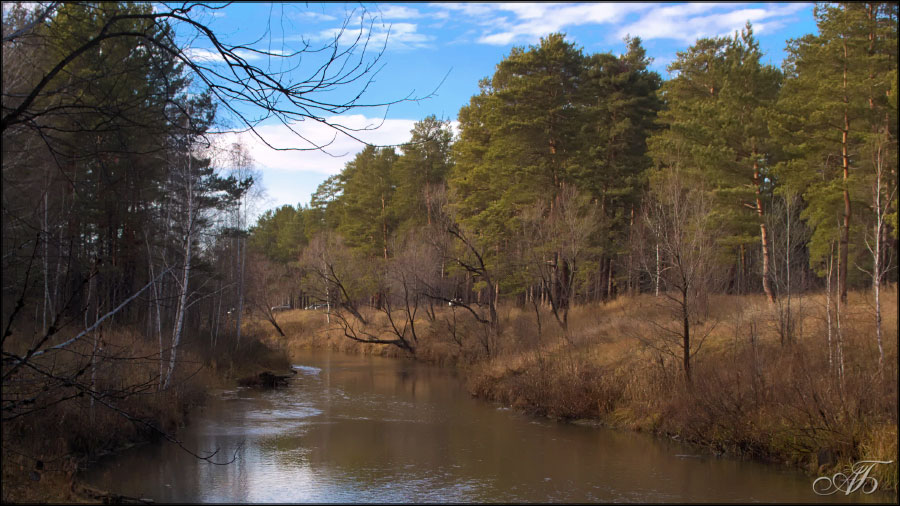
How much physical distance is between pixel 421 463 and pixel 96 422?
639 cm

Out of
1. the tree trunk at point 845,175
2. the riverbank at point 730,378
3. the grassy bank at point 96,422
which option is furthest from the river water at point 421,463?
the tree trunk at point 845,175

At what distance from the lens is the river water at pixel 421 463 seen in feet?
36.9

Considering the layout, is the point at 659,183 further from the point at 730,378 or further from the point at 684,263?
the point at 730,378

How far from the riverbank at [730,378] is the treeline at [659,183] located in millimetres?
837

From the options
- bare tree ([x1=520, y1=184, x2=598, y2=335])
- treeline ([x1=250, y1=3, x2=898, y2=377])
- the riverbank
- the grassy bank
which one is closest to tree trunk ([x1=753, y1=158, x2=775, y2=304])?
treeline ([x1=250, y1=3, x2=898, y2=377])

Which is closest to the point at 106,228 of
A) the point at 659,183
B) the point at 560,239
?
the point at 560,239

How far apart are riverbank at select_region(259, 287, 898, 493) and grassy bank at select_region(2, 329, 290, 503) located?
9296mm

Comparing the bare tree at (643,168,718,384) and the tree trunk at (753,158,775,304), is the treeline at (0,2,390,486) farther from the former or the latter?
the tree trunk at (753,158,775,304)

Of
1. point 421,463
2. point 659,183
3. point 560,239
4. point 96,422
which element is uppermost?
point 659,183

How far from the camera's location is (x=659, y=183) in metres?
27.4

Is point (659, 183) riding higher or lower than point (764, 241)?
higher

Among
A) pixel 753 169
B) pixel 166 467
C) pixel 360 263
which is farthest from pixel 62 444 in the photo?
pixel 360 263

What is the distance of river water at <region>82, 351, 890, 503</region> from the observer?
36.9 feet

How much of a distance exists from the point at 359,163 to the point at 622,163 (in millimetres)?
27959
